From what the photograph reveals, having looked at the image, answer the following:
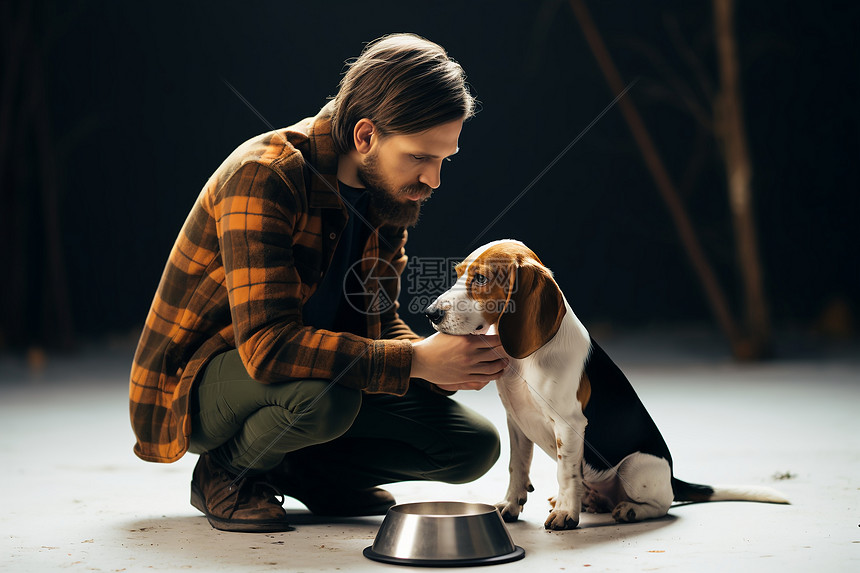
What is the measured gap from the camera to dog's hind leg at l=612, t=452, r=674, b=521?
7.30 feet

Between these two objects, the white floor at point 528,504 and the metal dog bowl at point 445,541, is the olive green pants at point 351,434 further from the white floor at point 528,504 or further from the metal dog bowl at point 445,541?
the metal dog bowl at point 445,541

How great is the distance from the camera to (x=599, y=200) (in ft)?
26.0

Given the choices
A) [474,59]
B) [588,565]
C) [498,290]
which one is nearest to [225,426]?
[498,290]

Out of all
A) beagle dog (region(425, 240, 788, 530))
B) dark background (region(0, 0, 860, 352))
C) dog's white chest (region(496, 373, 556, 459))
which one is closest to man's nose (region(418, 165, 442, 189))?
beagle dog (region(425, 240, 788, 530))

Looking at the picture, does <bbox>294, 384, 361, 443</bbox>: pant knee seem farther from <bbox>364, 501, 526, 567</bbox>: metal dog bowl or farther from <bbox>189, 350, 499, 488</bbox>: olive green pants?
<bbox>364, 501, 526, 567</bbox>: metal dog bowl

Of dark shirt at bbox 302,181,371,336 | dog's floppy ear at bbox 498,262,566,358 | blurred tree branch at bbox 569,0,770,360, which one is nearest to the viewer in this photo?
dog's floppy ear at bbox 498,262,566,358

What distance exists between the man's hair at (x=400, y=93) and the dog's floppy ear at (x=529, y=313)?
0.44 meters

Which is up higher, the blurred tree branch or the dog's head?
the blurred tree branch

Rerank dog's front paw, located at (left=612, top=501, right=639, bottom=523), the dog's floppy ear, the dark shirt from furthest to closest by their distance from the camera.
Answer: the dark shirt → dog's front paw, located at (left=612, top=501, right=639, bottom=523) → the dog's floppy ear

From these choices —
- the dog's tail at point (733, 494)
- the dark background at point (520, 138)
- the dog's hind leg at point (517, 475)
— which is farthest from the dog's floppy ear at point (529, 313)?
the dark background at point (520, 138)

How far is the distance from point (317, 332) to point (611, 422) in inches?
29.1

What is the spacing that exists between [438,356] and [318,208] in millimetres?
477

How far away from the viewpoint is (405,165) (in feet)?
7.46

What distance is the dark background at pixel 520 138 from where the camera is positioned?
755 cm
